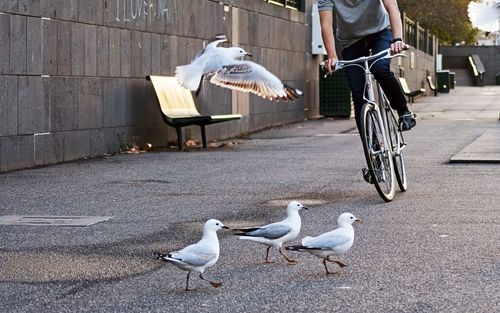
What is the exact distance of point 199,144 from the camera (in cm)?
1769

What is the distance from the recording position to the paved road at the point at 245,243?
553 cm

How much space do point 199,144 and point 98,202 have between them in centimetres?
819

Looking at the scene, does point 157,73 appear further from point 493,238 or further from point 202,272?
point 202,272

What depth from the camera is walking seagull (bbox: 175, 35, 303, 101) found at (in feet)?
46.6

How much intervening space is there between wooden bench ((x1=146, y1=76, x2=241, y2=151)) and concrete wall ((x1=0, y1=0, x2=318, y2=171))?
0.80 feet

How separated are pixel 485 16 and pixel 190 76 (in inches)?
323

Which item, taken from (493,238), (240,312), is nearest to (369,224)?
(493,238)

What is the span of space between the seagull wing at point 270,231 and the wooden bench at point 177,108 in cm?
953

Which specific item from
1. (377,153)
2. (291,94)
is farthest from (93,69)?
(377,153)

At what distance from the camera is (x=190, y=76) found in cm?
1536

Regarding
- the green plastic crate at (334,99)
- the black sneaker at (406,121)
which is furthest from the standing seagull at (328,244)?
the green plastic crate at (334,99)

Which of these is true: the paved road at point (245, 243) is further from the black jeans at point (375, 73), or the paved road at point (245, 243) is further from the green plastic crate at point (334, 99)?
the green plastic crate at point (334, 99)

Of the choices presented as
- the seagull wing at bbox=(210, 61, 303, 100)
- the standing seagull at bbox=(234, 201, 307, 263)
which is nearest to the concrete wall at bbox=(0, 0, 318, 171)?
the seagull wing at bbox=(210, 61, 303, 100)

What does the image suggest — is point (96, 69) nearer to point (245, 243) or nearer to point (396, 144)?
point (396, 144)
